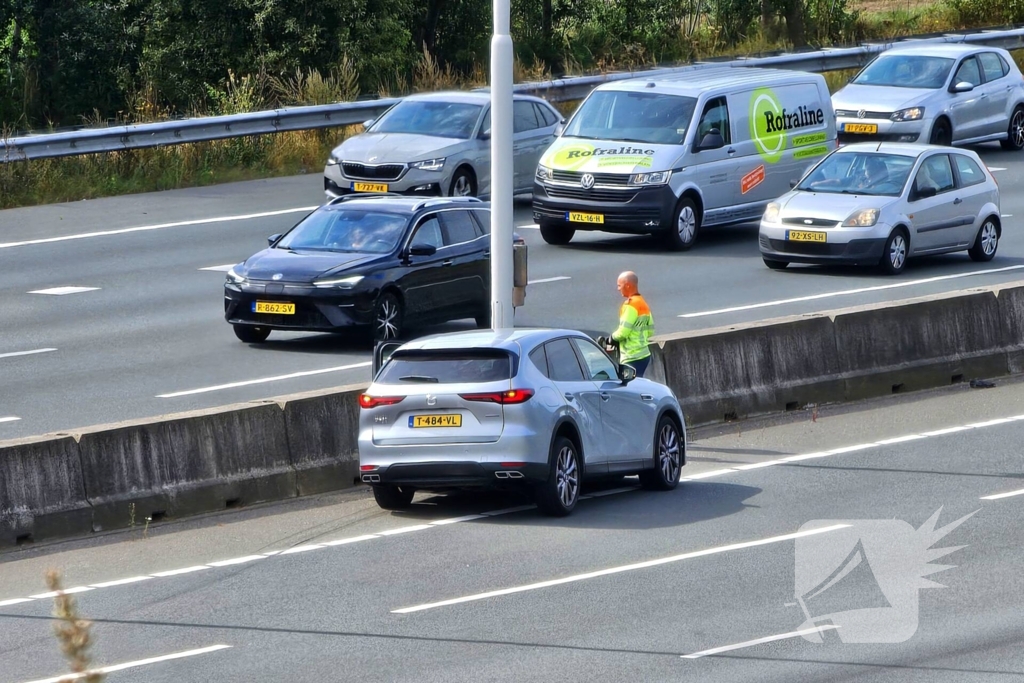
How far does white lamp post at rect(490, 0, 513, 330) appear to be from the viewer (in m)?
15.7

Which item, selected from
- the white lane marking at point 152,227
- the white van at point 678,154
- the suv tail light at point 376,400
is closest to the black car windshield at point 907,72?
the white van at point 678,154

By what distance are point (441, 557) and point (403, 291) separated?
8055 mm

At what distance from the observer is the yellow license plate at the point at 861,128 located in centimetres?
3072

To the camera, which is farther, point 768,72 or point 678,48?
point 678,48

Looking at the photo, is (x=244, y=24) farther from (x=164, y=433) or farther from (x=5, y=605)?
(x=5, y=605)

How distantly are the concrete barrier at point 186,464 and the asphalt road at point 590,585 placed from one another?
22cm

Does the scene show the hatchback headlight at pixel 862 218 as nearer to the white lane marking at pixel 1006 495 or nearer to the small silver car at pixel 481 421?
the white lane marking at pixel 1006 495

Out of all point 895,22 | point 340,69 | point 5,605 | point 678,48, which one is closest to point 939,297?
point 5,605

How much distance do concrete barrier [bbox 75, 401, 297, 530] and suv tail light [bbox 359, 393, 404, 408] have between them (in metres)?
1.26

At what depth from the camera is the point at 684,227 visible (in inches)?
985

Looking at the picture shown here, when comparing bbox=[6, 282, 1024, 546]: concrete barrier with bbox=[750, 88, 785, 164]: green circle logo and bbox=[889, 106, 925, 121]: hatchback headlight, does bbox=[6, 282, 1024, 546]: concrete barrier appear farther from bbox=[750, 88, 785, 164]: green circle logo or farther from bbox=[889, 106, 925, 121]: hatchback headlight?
bbox=[889, 106, 925, 121]: hatchback headlight

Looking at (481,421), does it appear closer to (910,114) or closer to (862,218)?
(862,218)

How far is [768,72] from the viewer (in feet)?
89.3

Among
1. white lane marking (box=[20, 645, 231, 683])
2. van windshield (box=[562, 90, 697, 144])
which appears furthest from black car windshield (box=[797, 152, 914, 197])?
white lane marking (box=[20, 645, 231, 683])
